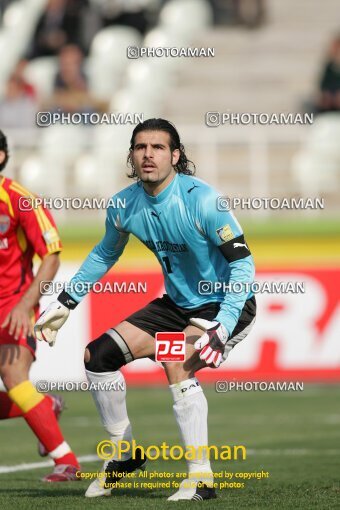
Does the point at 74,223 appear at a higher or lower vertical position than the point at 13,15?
lower

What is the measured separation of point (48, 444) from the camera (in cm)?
890

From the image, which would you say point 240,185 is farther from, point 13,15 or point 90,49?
point 13,15

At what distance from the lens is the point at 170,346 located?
7.77 metres

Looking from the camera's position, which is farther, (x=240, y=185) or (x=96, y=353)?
(x=240, y=185)

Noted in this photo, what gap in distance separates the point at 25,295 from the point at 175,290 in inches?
41.3

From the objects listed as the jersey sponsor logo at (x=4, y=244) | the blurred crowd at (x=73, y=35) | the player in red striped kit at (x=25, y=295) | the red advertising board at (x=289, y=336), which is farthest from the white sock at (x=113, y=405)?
the blurred crowd at (x=73, y=35)

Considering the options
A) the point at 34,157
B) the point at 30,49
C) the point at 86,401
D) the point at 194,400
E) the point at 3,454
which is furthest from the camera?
the point at 30,49

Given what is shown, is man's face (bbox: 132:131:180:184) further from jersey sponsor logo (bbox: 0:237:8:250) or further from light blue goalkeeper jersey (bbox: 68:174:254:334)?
jersey sponsor logo (bbox: 0:237:8:250)

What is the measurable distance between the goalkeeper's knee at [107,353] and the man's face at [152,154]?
0.91 metres

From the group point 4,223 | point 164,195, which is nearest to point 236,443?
point 4,223

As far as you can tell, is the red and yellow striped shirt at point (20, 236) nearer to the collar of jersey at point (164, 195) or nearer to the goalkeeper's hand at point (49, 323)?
the goalkeeper's hand at point (49, 323)

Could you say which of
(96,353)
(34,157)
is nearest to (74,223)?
(34,157)

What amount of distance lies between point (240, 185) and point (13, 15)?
7674mm

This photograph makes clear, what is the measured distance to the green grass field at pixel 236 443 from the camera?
305 inches
